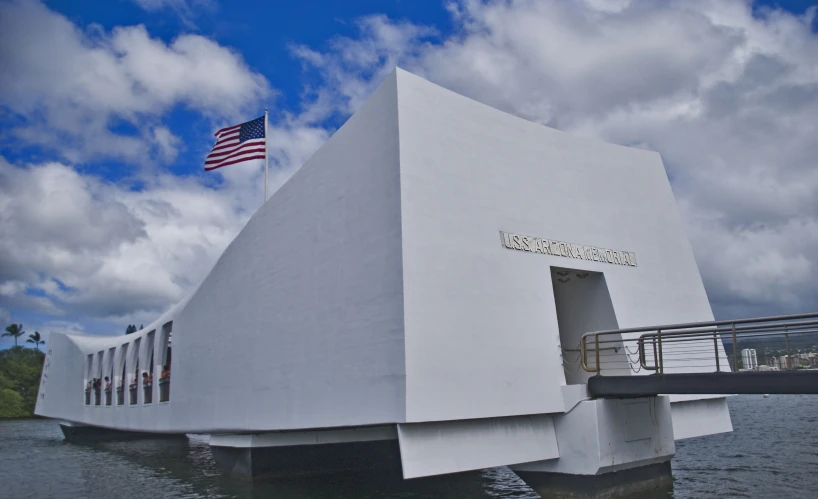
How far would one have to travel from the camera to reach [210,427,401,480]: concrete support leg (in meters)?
15.7

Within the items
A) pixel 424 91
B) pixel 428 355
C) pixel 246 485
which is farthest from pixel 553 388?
pixel 246 485

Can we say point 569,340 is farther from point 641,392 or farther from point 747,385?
point 747,385

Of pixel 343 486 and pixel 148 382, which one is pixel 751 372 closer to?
pixel 343 486

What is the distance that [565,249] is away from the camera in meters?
13.5

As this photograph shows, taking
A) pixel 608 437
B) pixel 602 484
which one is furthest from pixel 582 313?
pixel 602 484

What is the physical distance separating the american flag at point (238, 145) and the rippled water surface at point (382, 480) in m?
8.60

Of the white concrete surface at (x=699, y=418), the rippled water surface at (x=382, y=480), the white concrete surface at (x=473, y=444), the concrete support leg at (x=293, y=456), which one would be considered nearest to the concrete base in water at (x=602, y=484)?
the white concrete surface at (x=473, y=444)

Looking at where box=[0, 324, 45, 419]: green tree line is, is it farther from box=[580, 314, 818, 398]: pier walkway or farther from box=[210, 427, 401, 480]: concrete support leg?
box=[580, 314, 818, 398]: pier walkway

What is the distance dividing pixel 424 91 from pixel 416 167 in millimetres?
1709

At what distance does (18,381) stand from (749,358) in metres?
74.7

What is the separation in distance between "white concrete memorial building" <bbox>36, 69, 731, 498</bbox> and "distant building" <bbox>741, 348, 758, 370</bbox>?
199 centimetres

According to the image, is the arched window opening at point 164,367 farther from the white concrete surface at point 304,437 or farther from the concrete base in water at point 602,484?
the concrete base in water at point 602,484

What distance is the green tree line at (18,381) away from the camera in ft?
209

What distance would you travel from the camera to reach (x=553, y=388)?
12.0 metres
